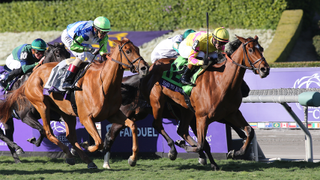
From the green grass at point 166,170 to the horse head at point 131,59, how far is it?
1.40 m

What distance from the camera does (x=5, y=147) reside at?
7750mm

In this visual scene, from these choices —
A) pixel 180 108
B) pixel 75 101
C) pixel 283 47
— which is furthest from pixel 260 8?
pixel 75 101

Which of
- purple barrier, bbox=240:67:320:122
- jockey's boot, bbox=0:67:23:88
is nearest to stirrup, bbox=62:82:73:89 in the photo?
jockey's boot, bbox=0:67:23:88

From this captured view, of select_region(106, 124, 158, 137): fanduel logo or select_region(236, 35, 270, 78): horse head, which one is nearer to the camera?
select_region(236, 35, 270, 78): horse head

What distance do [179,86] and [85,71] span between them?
1.40 metres

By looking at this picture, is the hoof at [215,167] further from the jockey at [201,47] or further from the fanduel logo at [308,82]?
the fanduel logo at [308,82]

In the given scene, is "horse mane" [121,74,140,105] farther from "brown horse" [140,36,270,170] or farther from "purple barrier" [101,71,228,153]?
"brown horse" [140,36,270,170]

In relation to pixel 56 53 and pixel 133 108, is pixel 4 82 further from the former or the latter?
pixel 133 108

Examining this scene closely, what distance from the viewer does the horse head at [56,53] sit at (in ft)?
22.9

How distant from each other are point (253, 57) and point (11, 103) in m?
4.23

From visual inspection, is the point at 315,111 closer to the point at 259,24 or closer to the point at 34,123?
the point at 34,123

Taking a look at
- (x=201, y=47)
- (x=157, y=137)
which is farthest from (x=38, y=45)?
(x=201, y=47)

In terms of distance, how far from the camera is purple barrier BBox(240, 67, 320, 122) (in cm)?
812

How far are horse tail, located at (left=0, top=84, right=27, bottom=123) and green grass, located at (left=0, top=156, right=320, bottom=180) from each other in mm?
837
